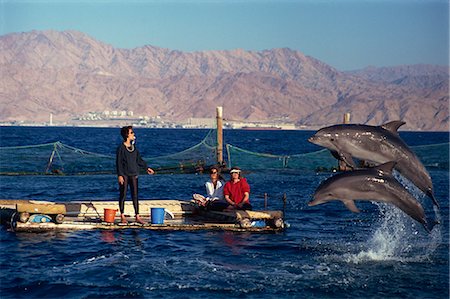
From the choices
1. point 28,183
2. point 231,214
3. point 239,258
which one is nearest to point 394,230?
point 231,214

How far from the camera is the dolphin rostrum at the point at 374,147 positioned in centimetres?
1367

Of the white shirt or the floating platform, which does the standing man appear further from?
the white shirt

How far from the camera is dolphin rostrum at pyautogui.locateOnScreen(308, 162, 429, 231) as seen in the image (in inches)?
550

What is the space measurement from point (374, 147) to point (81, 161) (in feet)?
130

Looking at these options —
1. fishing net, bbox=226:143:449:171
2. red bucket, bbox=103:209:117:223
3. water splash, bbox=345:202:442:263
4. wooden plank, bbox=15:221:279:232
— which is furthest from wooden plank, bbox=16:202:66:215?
fishing net, bbox=226:143:449:171

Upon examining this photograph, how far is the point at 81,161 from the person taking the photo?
169ft

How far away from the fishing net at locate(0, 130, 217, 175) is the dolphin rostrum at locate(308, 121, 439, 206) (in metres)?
28.5

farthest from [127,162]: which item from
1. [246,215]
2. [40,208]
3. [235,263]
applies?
[235,263]

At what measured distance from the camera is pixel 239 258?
54.1 ft

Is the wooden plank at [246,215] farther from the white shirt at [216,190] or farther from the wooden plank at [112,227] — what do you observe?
the white shirt at [216,190]

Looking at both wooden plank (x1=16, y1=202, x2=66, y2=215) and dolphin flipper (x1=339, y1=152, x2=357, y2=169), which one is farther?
wooden plank (x1=16, y1=202, x2=66, y2=215)

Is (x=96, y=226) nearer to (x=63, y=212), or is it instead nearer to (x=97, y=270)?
(x=63, y=212)

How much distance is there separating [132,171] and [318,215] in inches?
362

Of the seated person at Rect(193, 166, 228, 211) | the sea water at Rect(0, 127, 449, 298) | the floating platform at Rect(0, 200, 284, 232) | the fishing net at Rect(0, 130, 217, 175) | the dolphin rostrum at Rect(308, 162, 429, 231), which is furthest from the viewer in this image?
the fishing net at Rect(0, 130, 217, 175)
